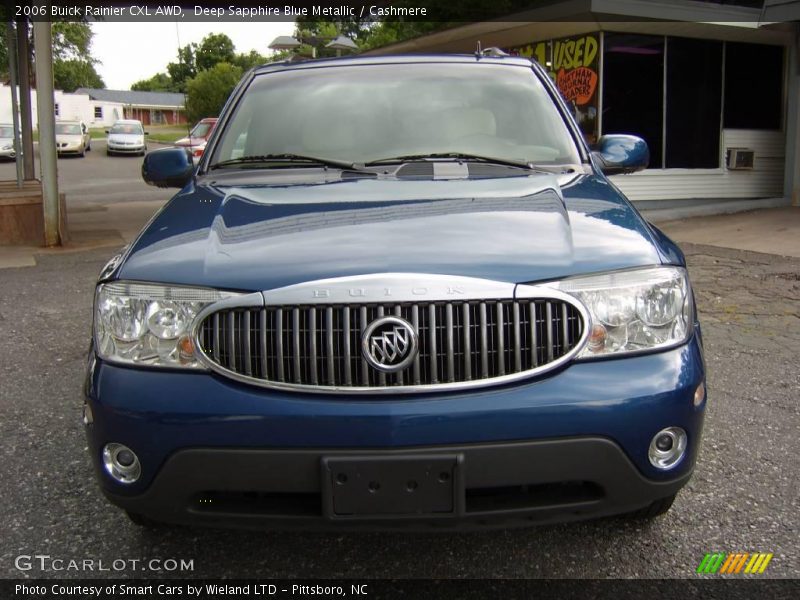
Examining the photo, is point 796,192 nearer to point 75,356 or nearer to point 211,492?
point 75,356

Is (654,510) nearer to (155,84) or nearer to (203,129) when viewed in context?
(203,129)

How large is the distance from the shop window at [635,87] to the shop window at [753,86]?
134 centimetres

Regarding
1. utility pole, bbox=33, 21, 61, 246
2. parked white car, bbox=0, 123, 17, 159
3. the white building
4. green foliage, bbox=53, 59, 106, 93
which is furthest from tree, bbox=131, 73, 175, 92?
utility pole, bbox=33, 21, 61, 246

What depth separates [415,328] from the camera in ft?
7.04

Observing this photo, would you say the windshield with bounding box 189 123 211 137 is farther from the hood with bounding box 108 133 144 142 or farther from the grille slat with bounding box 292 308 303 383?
the grille slat with bounding box 292 308 303 383

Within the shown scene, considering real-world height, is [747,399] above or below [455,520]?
below

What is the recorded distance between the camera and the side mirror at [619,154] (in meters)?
3.77

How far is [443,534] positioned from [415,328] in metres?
0.78

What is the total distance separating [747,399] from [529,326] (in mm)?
2566

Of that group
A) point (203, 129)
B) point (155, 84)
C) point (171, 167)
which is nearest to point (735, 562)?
point (171, 167)

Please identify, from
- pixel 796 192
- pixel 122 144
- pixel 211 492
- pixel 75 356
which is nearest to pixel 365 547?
pixel 211 492

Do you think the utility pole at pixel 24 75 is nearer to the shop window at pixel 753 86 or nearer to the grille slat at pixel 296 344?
the shop window at pixel 753 86

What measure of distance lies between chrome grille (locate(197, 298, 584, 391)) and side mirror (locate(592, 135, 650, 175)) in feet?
5.71

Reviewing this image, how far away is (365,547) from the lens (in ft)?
9.21
